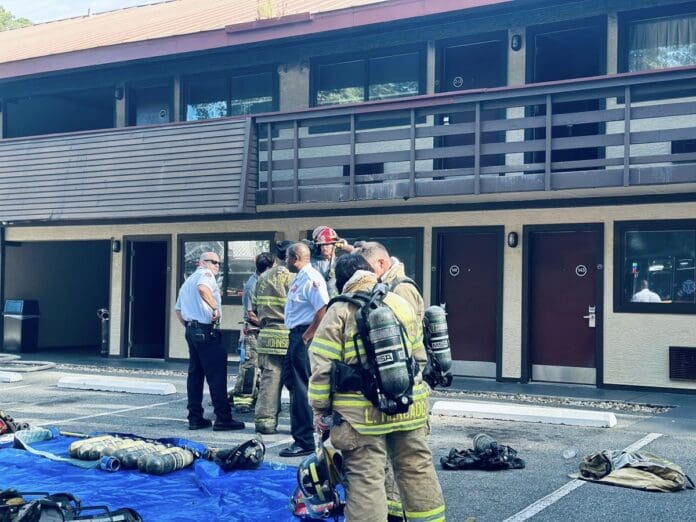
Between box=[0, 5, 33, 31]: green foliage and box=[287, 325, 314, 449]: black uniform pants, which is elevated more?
box=[0, 5, 33, 31]: green foliage

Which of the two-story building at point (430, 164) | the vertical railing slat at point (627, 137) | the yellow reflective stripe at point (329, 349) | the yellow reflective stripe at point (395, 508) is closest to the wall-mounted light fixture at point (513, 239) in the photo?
the two-story building at point (430, 164)

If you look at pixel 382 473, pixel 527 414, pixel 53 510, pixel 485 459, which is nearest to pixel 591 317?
pixel 527 414

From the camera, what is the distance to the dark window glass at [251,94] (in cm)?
1638

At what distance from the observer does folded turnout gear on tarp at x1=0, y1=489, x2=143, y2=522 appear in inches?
211

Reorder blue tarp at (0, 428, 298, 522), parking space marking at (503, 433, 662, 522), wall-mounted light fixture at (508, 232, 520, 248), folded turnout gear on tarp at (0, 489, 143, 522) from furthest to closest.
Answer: wall-mounted light fixture at (508, 232, 520, 248) → blue tarp at (0, 428, 298, 522) → parking space marking at (503, 433, 662, 522) → folded turnout gear on tarp at (0, 489, 143, 522)

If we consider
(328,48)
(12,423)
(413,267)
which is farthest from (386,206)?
(12,423)

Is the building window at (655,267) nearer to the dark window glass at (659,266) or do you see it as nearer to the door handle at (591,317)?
the dark window glass at (659,266)

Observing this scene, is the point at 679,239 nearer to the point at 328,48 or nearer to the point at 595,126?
the point at 595,126

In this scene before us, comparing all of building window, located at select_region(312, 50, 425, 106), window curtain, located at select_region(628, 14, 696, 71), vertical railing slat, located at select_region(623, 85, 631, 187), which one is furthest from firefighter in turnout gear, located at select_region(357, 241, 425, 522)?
building window, located at select_region(312, 50, 425, 106)

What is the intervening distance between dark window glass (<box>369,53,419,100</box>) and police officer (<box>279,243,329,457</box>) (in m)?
7.64

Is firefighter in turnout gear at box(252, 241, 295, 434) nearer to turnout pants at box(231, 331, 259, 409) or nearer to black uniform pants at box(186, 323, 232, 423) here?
black uniform pants at box(186, 323, 232, 423)

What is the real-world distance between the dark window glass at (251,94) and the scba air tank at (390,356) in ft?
39.4

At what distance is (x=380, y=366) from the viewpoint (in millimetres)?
4758

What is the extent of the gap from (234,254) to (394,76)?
4.44 meters
